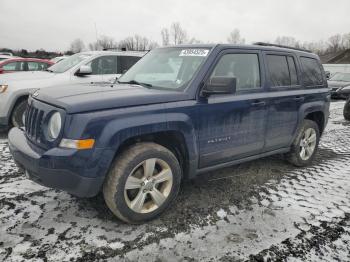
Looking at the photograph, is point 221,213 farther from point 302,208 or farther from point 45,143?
point 45,143

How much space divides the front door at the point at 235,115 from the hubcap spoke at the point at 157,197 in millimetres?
595

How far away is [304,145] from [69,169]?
12.5ft

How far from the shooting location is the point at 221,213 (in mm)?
3443

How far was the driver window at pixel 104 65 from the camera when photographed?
7.55 meters

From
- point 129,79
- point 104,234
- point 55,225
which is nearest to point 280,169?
point 129,79

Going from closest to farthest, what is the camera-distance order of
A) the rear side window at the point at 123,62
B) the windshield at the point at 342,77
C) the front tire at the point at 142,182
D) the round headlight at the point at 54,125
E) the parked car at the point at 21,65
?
the round headlight at the point at 54,125 < the front tire at the point at 142,182 < the rear side window at the point at 123,62 < the parked car at the point at 21,65 < the windshield at the point at 342,77

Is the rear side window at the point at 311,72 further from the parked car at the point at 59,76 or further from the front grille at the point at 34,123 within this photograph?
the front grille at the point at 34,123

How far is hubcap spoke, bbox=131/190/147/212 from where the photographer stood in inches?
120

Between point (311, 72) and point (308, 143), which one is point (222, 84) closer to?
point (311, 72)

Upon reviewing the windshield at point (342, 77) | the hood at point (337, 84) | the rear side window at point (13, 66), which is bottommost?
the hood at point (337, 84)

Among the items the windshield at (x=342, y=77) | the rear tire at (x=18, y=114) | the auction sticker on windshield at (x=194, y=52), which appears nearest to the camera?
the auction sticker on windshield at (x=194, y=52)

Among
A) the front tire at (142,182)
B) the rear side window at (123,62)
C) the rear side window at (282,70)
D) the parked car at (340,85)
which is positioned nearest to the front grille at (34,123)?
the front tire at (142,182)

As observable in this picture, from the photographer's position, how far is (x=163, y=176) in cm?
320

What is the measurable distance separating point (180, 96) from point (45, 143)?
4.51 ft
